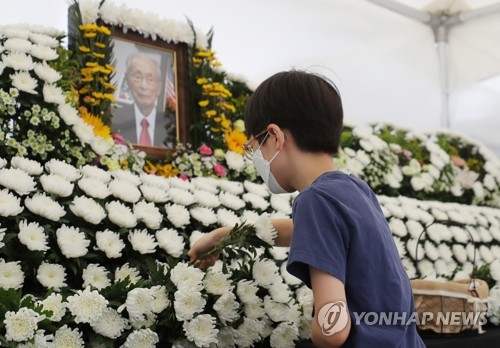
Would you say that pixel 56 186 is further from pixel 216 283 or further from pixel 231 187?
pixel 231 187

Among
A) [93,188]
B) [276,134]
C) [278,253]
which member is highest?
[276,134]

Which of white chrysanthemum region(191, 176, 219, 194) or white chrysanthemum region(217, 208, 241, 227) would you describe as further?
white chrysanthemum region(191, 176, 219, 194)

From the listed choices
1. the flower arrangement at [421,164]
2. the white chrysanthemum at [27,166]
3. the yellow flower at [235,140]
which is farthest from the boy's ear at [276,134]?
the flower arrangement at [421,164]

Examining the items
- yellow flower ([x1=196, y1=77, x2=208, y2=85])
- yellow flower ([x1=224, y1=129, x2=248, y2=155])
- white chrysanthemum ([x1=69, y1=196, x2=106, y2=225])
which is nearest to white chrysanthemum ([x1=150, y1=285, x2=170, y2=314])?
white chrysanthemum ([x1=69, y1=196, x2=106, y2=225])

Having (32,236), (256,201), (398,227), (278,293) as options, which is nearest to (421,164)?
(398,227)

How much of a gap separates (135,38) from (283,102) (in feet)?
5.85

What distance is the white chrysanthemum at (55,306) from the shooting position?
1281mm

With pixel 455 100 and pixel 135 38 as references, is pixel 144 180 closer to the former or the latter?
pixel 135 38

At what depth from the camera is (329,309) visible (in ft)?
3.70

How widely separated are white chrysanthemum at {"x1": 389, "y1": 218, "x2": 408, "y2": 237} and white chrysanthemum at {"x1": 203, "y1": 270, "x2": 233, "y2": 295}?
4.91 feet

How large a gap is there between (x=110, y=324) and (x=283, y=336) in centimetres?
49

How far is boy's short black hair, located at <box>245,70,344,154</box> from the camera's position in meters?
1.34

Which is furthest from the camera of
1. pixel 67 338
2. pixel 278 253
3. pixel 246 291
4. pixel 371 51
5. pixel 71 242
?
pixel 371 51

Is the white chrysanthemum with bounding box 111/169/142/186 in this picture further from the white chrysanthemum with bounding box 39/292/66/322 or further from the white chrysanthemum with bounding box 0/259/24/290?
the white chrysanthemum with bounding box 39/292/66/322
